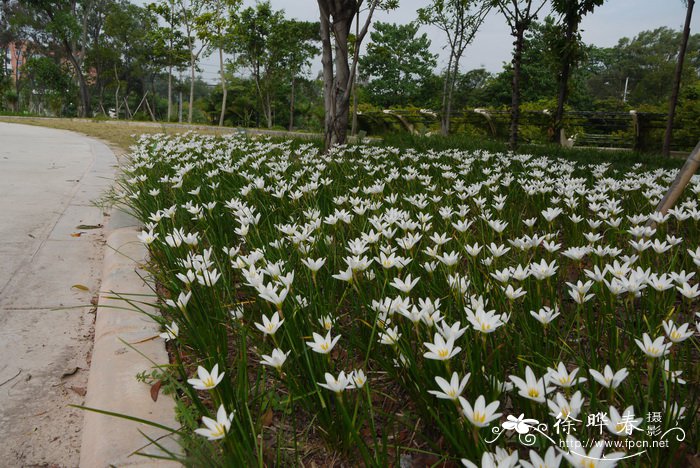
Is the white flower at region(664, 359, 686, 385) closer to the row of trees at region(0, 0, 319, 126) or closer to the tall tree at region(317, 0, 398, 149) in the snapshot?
the tall tree at region(317, 0, 398, 149)

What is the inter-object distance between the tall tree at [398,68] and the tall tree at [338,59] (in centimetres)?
3429

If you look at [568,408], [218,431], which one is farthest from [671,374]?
[218,431]

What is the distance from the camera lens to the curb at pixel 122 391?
3.85 ft

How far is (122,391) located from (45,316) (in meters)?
1.00

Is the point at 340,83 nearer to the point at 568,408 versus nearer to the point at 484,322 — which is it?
the point at 484,322

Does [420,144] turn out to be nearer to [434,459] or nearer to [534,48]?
[434,459]

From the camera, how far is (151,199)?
339 centimetres

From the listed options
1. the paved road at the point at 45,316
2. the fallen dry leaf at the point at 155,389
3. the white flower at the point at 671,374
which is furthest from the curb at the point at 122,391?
the white flower at the point at 671,374

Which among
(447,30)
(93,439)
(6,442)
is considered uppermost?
(447,30)

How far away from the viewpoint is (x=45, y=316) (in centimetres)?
212

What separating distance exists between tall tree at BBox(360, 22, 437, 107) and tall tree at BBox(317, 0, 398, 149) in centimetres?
3429

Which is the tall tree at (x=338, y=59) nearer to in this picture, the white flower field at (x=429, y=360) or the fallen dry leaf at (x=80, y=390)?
the white flower field at (x=429, y=360)

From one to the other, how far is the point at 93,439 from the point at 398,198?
2.76 m

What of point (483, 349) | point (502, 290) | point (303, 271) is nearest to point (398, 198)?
point (303, 271)
